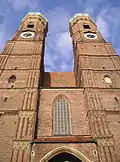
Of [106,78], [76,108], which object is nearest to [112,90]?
[106,78]

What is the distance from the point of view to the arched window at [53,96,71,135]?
54.9 feet

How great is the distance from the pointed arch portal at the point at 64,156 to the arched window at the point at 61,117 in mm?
2044

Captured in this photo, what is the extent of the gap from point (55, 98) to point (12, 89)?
13.2 feet

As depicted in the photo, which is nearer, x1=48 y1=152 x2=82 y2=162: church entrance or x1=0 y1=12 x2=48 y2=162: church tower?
x1=0 y1=12 x2=48 y2=162: church tower

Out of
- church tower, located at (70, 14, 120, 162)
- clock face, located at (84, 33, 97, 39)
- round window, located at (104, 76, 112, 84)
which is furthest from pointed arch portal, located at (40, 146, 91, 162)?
clock face, located at (84, 33, 97, 39)

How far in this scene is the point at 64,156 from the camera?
1497 cm

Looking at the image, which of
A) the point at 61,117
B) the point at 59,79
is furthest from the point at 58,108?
the point at 59,79

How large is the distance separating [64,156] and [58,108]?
4.75 meters

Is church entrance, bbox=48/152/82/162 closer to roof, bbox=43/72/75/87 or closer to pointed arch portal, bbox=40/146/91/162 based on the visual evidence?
pointed arch portal, bbox=40/146/91/162

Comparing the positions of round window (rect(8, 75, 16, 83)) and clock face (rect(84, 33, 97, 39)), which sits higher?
clock face (rect(84, 33, 97, 39))

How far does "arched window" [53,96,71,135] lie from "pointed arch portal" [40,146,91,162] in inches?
80.5

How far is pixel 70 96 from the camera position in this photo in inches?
779

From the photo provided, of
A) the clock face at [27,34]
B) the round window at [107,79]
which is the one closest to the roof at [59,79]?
the round window at [107,79]

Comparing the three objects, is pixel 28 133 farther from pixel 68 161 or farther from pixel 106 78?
pixel 106 78
